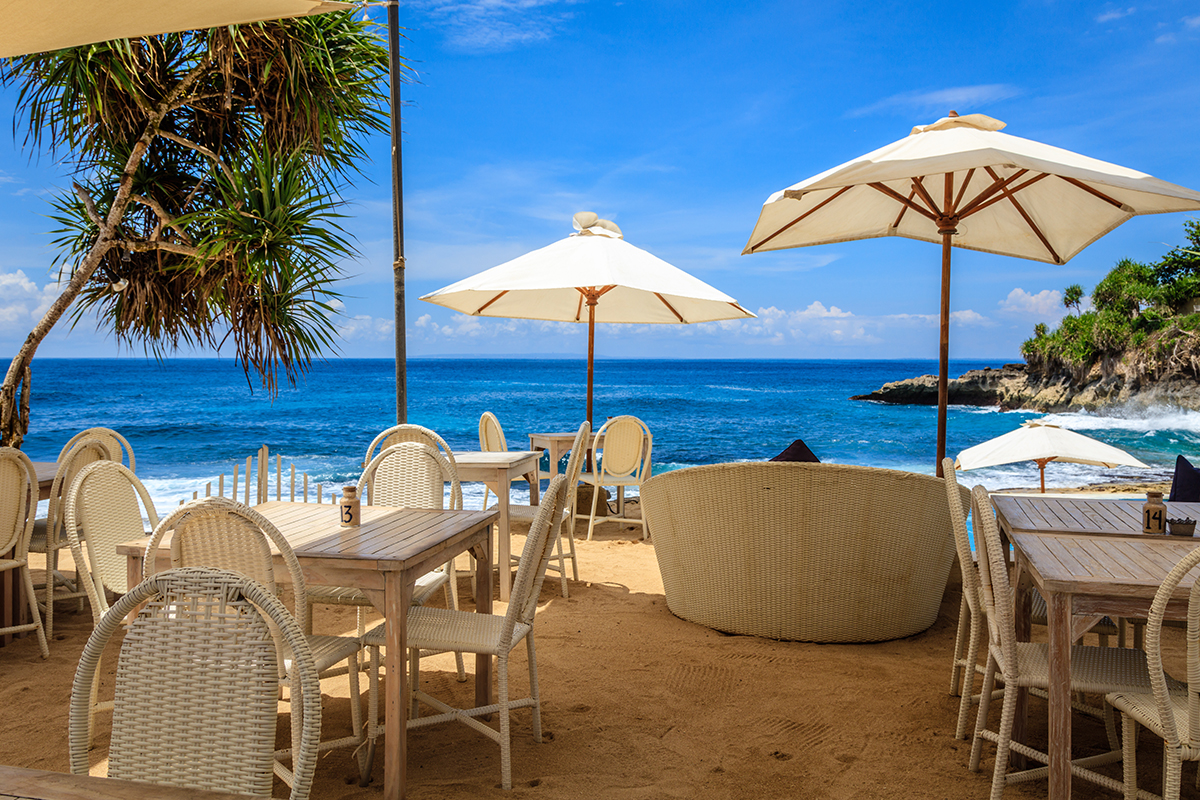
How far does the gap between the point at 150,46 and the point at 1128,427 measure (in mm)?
24748

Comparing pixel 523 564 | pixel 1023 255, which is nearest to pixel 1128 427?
pixel 1023 255

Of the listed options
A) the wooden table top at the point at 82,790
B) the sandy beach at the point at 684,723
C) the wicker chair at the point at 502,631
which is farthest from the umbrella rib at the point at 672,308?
the wooden table top at the point at 82,790

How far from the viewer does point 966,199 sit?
457 cm

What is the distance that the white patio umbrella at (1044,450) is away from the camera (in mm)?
3969

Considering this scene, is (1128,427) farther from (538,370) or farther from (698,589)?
(538,370)

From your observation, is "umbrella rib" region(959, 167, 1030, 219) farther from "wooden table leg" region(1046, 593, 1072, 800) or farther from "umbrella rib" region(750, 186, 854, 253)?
"wooden table leg" region(1046, 593, 1072, 800)

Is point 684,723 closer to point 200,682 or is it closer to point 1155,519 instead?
point 1155,519

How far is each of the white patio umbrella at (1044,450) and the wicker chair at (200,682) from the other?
3.62 metres

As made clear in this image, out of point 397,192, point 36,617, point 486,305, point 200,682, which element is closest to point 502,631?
point 200,682

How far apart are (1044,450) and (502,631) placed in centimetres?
336

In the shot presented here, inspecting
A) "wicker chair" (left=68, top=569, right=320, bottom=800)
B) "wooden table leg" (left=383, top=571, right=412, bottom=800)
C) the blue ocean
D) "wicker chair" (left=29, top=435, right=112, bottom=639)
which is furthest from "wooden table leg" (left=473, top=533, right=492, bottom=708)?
the blue ocean

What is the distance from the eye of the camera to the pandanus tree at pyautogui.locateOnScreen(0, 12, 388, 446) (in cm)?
504

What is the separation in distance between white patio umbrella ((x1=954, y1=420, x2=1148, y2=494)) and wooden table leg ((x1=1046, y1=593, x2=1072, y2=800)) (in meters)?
2.17

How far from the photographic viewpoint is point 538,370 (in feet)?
161
